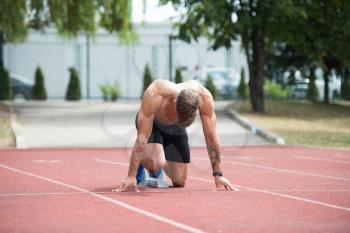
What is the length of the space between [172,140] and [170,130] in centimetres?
16

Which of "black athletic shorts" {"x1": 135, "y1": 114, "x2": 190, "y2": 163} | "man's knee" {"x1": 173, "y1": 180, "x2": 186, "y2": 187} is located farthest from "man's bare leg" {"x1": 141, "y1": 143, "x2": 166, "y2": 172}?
"man's knee" {"x1": 173, "y1": 180, "x2": 186, "y2": 187}

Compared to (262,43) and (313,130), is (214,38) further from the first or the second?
(313,130)

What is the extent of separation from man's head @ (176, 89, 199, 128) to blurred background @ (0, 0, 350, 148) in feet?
33.1

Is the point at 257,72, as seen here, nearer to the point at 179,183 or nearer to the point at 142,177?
the point at 179,183

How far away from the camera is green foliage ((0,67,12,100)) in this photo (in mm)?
39531

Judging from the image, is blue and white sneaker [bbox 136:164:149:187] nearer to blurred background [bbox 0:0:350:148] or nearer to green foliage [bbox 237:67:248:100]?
blurred background [bbox 0:0:350:148]

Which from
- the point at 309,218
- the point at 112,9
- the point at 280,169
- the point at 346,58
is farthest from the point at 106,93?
the point at 309,218

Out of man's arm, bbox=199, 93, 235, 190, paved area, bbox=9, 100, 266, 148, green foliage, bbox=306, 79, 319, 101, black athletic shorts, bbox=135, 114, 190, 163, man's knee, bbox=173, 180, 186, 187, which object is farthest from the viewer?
green foliage, bbox=306, 79, 319, 101

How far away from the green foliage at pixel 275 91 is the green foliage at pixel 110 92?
8.19 meters

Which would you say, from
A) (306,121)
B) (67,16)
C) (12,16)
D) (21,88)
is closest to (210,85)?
(21,88)

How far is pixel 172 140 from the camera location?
11109 mm

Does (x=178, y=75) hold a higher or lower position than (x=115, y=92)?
higher

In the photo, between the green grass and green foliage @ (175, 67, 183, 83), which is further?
green foliage @ (175, 67, 183, 83)

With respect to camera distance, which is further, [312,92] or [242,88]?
[312,92]
